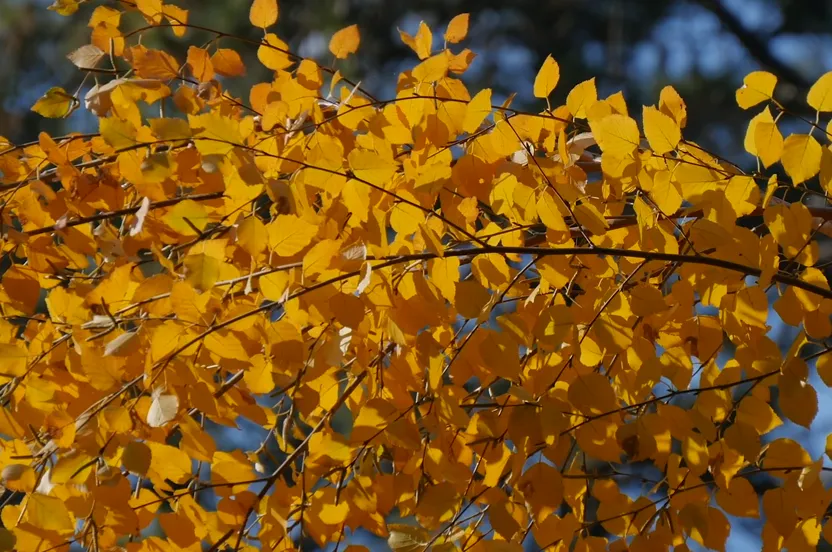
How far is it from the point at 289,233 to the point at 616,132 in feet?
0.83

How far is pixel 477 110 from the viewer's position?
2.74 feet

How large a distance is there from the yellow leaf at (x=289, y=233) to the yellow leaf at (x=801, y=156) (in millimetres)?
349

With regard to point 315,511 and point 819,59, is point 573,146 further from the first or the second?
point 819,59

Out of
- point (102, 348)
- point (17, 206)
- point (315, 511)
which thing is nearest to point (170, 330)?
point (102, 348)

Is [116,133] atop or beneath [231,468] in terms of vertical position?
atop

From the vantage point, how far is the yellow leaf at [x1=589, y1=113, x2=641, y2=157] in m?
0.79

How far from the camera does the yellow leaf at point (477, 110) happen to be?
0.83m

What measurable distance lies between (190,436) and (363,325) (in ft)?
0.54

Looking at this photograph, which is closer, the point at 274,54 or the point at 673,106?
the point at 673,106

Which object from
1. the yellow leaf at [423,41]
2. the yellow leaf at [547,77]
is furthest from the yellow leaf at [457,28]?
the yellow leaf at [547,77]

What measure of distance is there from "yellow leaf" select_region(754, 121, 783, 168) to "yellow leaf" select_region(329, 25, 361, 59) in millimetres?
424

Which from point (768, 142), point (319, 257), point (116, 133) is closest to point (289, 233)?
point (319, 257)

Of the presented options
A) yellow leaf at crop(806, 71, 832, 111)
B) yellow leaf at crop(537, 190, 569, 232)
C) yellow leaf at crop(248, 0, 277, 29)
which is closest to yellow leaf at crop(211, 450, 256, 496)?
yellow leaf at crop(537, 190, 569, 232)

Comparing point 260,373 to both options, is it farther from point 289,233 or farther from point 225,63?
point 225,63
